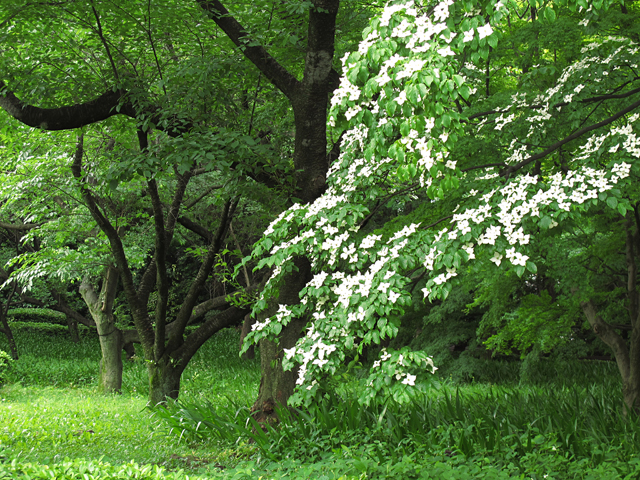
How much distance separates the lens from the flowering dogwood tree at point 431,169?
9.62 ft

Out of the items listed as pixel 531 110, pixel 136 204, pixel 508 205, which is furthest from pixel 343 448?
pixel 136 204

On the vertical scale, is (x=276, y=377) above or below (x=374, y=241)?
below

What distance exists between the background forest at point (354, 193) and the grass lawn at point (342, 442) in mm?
33

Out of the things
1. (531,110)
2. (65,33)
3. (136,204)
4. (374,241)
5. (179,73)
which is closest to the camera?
(374,241)

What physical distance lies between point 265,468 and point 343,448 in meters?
0.73

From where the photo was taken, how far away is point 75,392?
1178cm

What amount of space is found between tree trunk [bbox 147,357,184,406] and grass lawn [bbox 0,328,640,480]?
1.13 ft

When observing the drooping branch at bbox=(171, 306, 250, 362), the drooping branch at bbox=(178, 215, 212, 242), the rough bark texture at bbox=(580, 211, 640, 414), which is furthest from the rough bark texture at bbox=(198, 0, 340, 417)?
the drooping branch at bbox=(178, 215, 212, 242)

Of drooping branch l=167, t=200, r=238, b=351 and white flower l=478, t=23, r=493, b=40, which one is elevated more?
white flower l=478, t=23, r=493, b=40

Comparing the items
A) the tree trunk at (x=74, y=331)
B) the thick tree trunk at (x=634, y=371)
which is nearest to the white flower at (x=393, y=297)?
the thick tree trunk at (x=634, y=371)

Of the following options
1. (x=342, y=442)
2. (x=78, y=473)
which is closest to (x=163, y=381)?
(x=342, y=442)

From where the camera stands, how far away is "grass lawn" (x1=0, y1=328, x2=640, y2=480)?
402cm

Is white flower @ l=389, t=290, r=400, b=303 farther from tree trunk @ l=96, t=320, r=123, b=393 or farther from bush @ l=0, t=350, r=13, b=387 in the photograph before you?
bush @ l=0, t=350, r=13, b=387

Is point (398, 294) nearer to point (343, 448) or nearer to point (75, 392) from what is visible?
point (343, 448)
